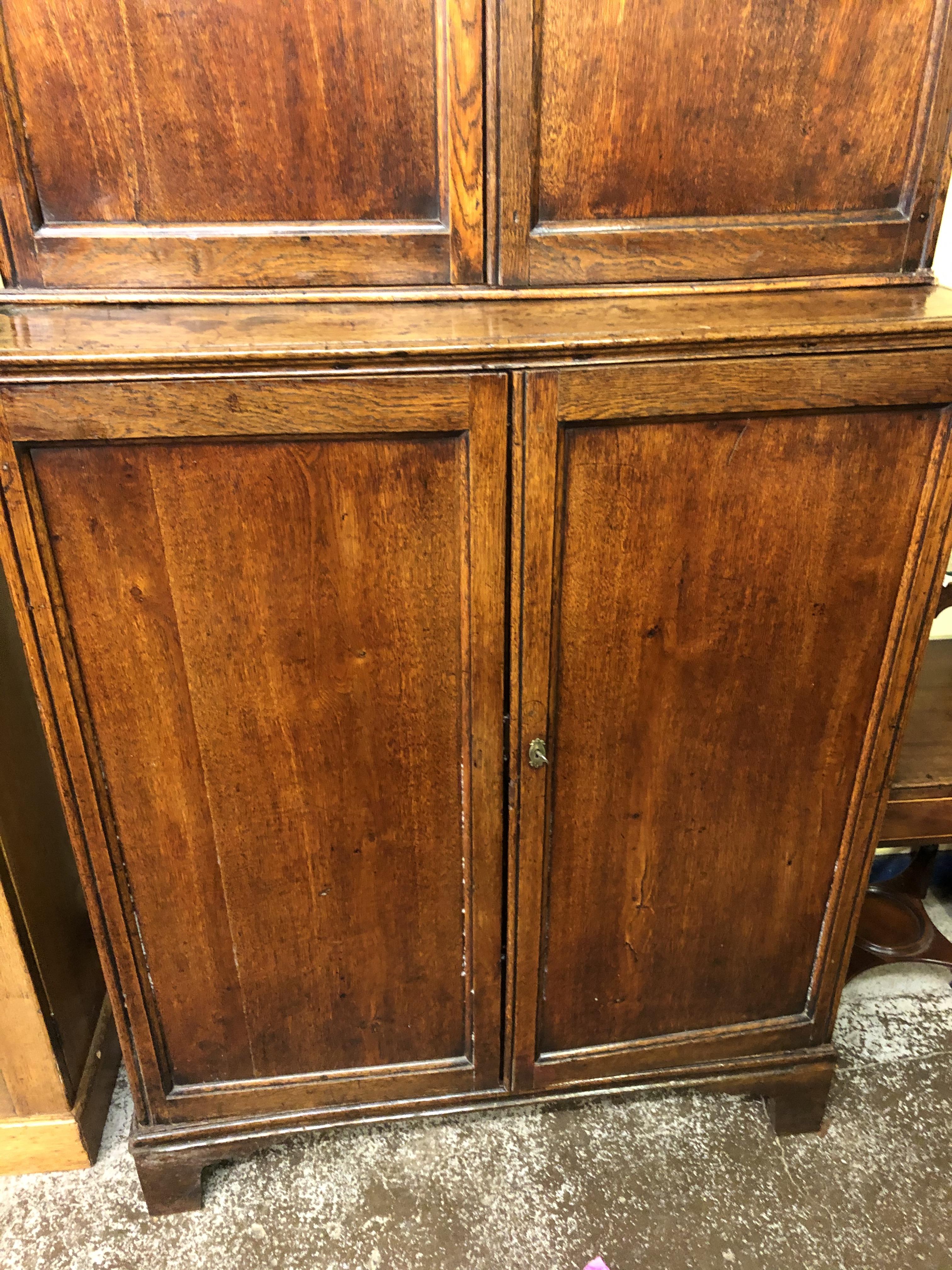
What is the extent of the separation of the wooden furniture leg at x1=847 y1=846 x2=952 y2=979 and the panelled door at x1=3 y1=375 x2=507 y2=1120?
809 millimetres

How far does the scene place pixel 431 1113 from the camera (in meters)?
1.44

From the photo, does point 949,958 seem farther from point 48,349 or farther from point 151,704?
point 48,349

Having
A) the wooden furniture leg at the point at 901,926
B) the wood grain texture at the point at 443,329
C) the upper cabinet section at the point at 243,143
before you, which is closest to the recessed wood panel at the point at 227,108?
the upper cabinet section at the point at 243,143

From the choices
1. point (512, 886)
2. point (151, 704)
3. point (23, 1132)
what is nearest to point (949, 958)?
point (512, 886)

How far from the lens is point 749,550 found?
3.66ft

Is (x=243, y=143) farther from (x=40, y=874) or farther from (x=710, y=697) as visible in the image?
(x=40, y=874)

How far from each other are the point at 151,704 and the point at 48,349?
16.3 inches

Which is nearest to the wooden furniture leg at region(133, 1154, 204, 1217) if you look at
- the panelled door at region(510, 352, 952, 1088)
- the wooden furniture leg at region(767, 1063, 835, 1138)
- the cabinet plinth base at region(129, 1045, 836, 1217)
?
the cabinet plinth base at region(129, 1045, 836, 1217)

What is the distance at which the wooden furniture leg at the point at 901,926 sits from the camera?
176 centimetres

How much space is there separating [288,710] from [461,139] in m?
0.69

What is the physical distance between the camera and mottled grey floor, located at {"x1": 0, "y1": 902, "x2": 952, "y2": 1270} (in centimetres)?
139

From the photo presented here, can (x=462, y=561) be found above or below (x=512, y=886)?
above

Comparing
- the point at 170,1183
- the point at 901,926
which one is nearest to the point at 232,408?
the point at 170,1183

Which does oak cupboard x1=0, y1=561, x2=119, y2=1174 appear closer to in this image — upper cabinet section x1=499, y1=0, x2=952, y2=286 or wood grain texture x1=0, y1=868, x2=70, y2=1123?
wood grain texture x1=0, y1=868, x2=70, y2=1123
